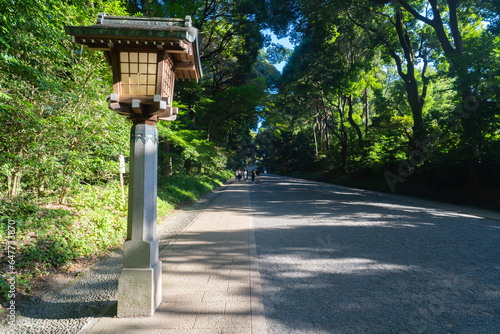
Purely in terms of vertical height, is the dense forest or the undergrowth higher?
the dense forest

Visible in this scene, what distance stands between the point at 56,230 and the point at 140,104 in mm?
3374

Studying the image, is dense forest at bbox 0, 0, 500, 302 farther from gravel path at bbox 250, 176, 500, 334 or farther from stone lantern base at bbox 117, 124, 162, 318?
gravel path at bbox 250, 176, 500, 334

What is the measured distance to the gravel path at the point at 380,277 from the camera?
2908 mm

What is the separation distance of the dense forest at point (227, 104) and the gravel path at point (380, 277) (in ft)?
11.9

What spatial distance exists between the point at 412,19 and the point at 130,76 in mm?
21568

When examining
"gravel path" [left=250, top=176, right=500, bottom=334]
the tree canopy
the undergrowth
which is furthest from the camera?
the tree canopy

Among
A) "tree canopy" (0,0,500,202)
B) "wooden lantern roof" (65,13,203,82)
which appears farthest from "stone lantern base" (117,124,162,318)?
"tree canopy" (0,0,500,202)

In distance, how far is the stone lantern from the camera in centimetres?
316

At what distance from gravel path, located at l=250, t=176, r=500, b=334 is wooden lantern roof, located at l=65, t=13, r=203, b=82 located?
11.2 ft

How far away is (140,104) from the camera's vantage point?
333cm

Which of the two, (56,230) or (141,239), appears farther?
(56,230)

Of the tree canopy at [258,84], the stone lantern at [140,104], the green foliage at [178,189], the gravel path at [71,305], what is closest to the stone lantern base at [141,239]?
the stone lantern at [140,104]

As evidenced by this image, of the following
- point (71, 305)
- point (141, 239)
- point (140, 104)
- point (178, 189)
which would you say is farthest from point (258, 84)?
point (71, 305)

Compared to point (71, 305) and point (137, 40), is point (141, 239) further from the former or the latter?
point (137, 40)
